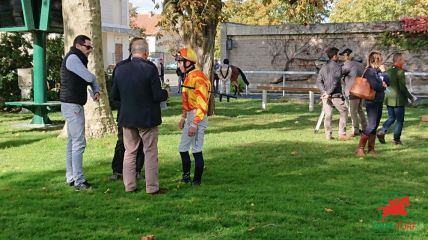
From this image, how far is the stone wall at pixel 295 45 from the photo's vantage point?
25516 mm

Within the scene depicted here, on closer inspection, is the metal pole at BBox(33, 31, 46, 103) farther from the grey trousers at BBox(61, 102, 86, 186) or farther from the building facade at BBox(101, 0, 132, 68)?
the building facade at BBox(101, 0, 132, 68)

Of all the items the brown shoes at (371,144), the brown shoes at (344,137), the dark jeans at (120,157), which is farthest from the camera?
the brown shoes at (344,137)

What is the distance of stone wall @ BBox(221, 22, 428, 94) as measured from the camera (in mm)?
25516

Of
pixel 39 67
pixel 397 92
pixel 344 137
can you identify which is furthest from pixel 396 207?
pixel 39 67

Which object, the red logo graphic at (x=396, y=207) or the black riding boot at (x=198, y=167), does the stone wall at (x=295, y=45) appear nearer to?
the black riding boot at (x=198, y=167)

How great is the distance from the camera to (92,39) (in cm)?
1117

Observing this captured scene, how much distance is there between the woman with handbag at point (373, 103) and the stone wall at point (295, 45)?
16.4 meters

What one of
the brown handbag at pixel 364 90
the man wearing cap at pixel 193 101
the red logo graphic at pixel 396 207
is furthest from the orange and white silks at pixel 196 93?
the brown handbag at pixel 364 90

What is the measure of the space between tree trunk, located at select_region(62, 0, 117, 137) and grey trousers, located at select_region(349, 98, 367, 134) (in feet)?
15.3

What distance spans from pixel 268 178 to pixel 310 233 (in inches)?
101

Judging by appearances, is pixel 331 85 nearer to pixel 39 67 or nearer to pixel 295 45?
pixel 39 67

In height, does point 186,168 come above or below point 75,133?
below

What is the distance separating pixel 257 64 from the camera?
28547mm

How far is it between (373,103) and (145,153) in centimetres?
434
